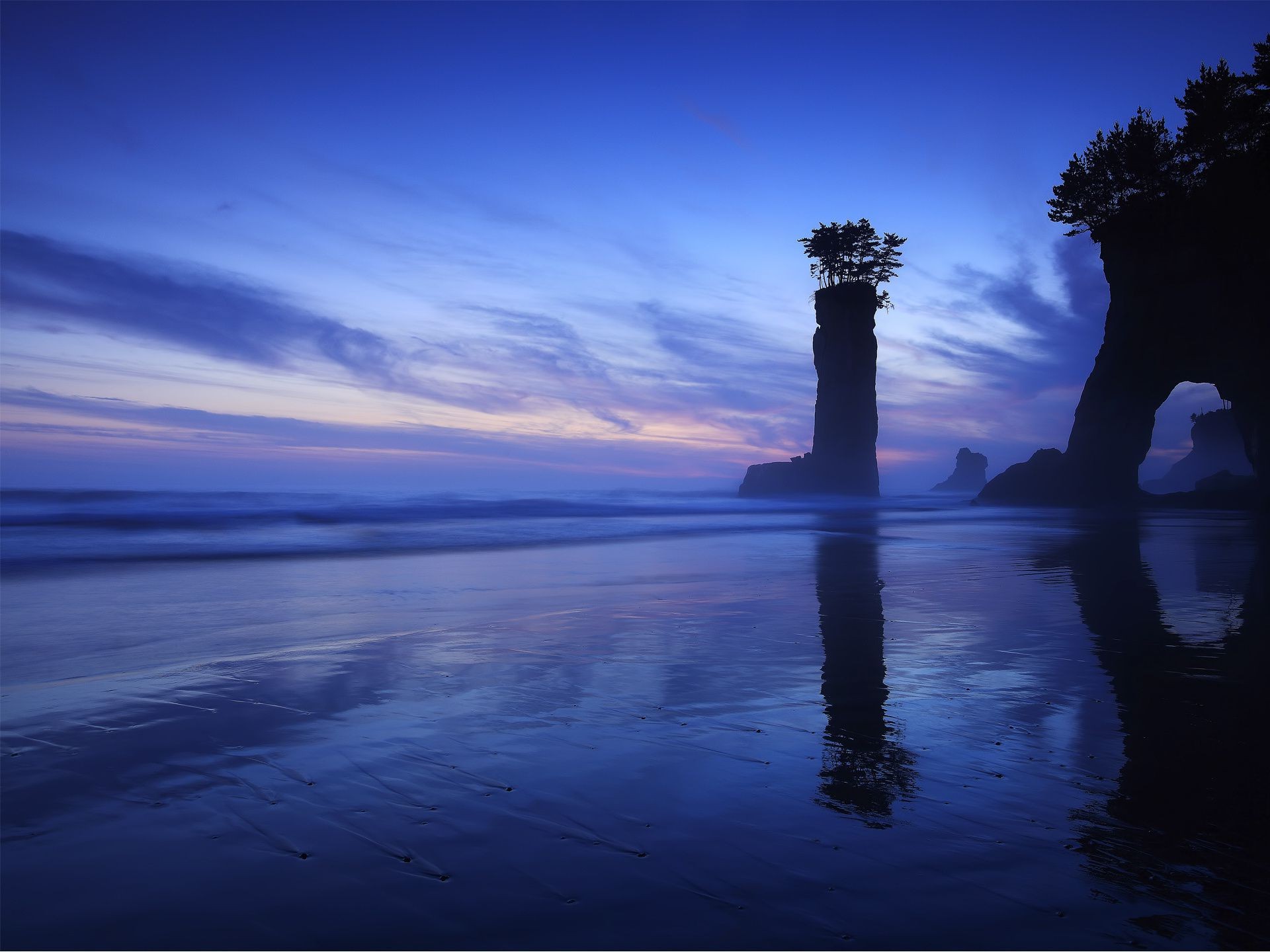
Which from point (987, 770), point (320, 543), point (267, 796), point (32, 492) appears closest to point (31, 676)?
point (267, 796)

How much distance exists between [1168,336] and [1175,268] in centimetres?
332

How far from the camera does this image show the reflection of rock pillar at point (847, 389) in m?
66.8

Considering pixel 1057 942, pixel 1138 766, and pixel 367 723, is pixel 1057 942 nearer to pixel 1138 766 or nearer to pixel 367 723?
pixel 1138 766

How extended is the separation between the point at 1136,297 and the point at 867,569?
3284cm

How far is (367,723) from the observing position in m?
4.59

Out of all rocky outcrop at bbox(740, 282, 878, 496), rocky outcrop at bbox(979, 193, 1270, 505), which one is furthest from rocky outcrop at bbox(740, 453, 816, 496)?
rocky outcrop at bbox(979, 193, 1270, 505)

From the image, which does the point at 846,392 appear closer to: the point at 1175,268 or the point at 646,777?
the point at 1175,268

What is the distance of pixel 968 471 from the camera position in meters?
153

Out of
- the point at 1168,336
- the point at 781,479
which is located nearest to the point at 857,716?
the point at 1168,336

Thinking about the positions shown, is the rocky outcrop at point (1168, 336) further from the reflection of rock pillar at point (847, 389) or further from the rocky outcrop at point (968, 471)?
the rocky outcrop at point (968, 471)

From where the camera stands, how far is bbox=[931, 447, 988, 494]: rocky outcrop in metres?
151

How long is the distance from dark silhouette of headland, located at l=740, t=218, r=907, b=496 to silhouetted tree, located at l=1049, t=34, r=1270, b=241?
2995 centimetres

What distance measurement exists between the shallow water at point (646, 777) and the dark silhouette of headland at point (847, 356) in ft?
199

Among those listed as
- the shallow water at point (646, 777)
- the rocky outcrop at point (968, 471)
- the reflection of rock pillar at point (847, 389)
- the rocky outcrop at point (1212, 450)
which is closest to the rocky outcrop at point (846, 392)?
the reflection of rock pillar at point (847, 389)
